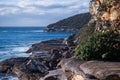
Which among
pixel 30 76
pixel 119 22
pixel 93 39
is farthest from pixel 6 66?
pixel 93 39

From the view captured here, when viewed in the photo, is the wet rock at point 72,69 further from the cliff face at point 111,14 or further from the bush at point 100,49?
the cliff face at point 111,14

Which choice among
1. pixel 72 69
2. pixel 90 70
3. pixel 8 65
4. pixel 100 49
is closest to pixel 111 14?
pixel 8 65

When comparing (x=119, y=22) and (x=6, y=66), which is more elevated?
(x=119, y=22)

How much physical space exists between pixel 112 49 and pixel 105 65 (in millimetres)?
2087

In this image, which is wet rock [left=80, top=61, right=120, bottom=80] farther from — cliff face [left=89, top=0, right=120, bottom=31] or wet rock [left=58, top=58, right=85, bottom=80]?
cliff face [left=89, top=0, right=120, bottom=31]

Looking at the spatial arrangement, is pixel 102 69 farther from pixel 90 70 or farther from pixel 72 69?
pixel 72 69

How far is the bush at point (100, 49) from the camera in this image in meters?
22.5

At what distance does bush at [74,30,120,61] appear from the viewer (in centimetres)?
2253

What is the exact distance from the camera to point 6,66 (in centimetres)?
5788

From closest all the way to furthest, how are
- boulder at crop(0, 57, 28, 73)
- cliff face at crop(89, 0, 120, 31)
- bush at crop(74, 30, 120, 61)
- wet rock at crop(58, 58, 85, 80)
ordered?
wet rock at crop(58, 58, 85, 80) → bush at crop(74, 30, 120, 61) → cliff face at crop(89, 0, 120, 31) → boulder at crop(0, 57, 28, 73)

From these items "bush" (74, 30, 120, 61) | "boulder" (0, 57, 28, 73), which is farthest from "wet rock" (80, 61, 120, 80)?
"boulder" (0, 57, 28, 73)

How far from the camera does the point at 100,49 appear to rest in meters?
22.7

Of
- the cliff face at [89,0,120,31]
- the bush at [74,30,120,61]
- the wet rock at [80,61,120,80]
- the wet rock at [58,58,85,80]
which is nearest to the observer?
the wet rock at [80,61,120,80]

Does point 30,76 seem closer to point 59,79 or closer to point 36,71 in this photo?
point 36,71
